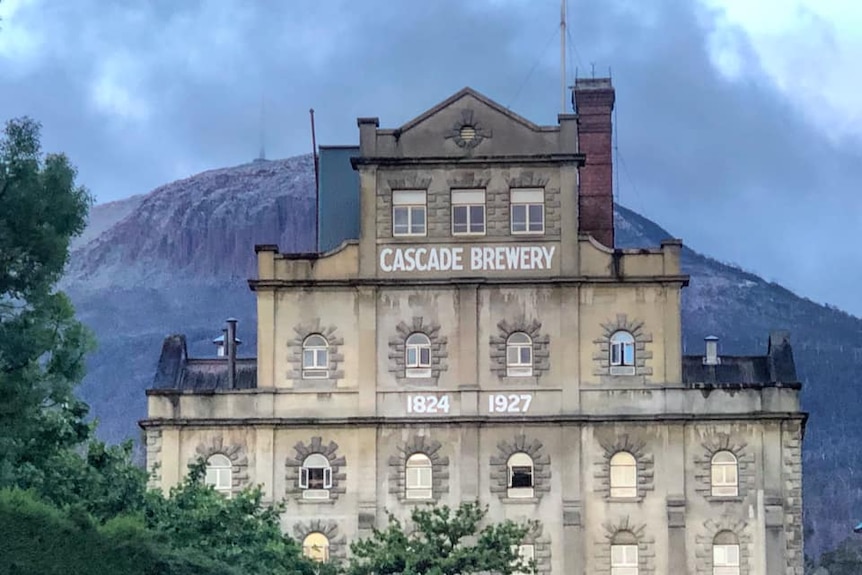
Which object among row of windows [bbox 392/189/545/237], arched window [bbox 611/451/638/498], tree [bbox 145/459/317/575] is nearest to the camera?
tree [bbox 145/459/317/575]

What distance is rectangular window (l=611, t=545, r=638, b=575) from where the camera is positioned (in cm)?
7350

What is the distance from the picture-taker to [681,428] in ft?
242

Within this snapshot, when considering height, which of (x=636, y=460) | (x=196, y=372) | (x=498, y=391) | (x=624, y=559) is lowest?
(x=624, y=559)

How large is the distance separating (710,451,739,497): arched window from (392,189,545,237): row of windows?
9711mm

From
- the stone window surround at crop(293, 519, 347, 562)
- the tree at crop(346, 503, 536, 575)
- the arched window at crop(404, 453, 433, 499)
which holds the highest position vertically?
the arched window at crop(404, 453, 433, 499)

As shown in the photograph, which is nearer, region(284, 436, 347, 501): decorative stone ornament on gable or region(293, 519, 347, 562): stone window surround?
region(293, 519, 347, 562): stone window surround

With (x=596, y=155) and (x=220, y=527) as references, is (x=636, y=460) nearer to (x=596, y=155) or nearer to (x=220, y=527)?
(x=596, y=155)

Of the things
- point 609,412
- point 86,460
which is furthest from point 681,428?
point 86,460

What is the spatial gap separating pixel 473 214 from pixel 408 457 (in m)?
8.47

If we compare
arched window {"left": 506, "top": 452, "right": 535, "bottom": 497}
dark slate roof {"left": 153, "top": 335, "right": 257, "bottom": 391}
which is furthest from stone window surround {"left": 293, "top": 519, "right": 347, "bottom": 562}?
arched window {"left": 506, "top": 452, "right": 535, "bottom": 497}

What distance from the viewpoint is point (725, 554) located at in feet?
241

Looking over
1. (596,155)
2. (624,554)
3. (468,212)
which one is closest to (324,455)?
(468,212)

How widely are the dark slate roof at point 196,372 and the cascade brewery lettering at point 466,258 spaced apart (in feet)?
19.7

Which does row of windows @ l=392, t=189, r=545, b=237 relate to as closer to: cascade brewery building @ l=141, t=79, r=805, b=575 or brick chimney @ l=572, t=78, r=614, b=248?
cascade brewery building @ l=141, t=79, r=805, b=575
